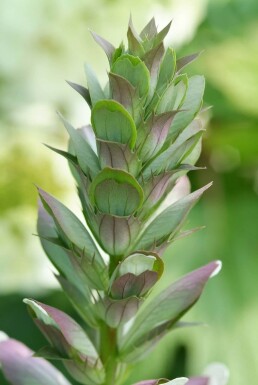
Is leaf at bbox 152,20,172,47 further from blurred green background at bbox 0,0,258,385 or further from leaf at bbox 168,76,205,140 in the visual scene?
blurred green background at bbox 0,0,258,385

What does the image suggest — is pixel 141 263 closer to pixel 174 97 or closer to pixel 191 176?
pixel 174 97

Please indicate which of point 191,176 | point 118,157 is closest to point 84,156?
point 118,157

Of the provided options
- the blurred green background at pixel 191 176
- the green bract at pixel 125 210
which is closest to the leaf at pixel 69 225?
the green bract at pixel 125 210

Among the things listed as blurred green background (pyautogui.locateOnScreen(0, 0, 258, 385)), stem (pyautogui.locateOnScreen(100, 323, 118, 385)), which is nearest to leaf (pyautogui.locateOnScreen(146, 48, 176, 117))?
stem (pyautogui.locateOnScreen(100, 323, 118, 385))

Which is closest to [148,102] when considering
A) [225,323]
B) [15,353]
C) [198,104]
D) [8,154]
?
[198,104]

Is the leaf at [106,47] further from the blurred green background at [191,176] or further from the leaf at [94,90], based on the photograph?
the blurred green background at [191,176]

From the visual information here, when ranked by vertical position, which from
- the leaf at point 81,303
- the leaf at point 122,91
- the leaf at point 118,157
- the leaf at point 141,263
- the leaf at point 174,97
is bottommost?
the leaf at point 81,303

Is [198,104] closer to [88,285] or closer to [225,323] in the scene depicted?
[88,285]
